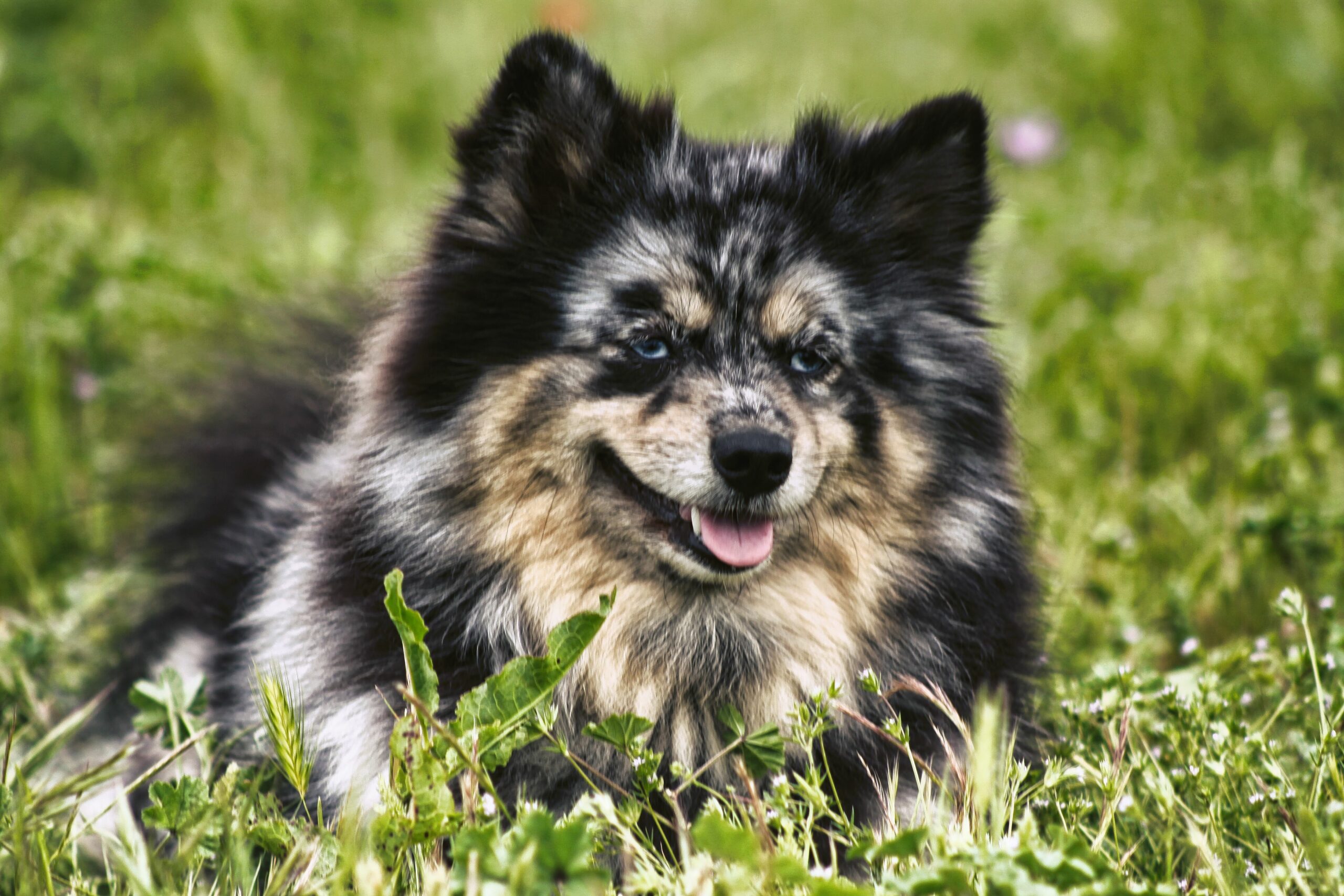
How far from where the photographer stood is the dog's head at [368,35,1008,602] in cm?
267

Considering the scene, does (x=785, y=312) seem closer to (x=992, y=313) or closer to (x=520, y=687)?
(x=992, y=313)

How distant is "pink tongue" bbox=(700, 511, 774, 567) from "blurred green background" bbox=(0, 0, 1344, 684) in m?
0.98

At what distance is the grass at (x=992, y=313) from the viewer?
2.21m

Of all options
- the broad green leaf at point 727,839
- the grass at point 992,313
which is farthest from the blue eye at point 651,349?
the broad green leaf at point 727,839

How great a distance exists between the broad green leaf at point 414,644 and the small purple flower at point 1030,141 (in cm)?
581

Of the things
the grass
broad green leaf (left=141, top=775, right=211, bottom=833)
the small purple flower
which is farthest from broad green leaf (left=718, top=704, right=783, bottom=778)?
the small purple flower

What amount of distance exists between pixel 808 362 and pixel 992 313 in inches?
34.4

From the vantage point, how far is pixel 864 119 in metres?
3.40

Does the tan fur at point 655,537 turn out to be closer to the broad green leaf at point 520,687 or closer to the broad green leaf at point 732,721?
the broad green leaf at point 732,721

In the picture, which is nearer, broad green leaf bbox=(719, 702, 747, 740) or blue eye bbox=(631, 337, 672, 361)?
broad green leaf bbox=(719, 702, 747, 740)

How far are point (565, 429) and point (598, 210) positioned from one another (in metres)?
Result: 0.54

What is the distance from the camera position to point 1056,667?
11.2ft

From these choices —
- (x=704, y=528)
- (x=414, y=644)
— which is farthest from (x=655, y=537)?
(x=414, y=644)

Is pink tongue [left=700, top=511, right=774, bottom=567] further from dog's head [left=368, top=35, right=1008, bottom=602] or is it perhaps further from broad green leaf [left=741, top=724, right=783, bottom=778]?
broad green leaf [left=741, top=724, right=783, bottom=778]
